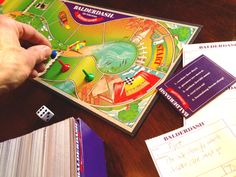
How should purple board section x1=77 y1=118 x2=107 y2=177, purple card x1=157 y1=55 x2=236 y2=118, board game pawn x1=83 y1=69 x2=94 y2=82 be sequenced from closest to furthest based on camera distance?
purple board section x1=77 y1=118 x2=107 y2=177 < purple card x1=157 y1=55 x2=236 y2=118 < board game pawn x1=83 y1=69 x2=94 y2=82

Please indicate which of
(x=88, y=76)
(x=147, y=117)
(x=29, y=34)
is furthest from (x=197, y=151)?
(x=29, y=34)

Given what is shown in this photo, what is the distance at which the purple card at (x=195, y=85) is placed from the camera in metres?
0.70

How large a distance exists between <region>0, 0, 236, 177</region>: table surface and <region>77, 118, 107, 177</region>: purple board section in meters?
0.02

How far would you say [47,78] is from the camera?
0.88 metres

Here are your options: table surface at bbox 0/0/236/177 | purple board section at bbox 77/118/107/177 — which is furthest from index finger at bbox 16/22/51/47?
purple board section at bbox 77/118/107/177

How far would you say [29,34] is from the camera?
2.60 ft

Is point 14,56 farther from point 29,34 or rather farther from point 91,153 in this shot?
point 91,153

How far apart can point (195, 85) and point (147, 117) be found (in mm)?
136

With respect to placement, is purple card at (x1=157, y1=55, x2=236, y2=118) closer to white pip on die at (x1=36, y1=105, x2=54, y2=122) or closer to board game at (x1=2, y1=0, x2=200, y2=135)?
→ board game at (x1=2, y1=0, x2=200, y2=135)

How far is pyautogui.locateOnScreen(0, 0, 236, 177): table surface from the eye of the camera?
0.67 meters

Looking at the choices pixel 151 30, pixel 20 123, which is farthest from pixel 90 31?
pixel 20 123

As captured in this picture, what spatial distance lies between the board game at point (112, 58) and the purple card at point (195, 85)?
0.11 feet

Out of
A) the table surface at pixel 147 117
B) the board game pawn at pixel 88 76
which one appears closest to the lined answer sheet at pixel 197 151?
the table surface at pixel 147 117

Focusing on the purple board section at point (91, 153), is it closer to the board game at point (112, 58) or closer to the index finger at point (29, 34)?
the board game at point (112, 58)
